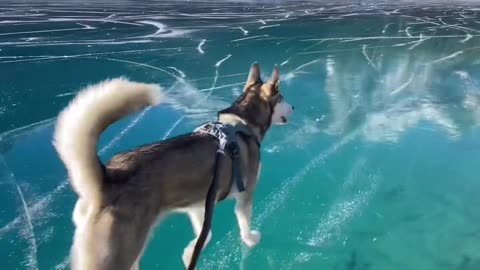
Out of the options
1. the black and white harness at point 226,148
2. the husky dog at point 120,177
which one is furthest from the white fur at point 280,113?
the husky dog at point 120,177

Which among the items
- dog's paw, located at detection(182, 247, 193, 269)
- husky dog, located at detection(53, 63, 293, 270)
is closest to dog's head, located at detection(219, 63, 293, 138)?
husky dog, located at detection(53, 63, 293, 270)

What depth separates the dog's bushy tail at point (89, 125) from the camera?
2.48m

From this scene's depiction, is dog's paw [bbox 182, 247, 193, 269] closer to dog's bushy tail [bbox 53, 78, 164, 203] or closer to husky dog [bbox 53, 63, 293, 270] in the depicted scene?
husky dog [bbox 53, 63, 293, 270]

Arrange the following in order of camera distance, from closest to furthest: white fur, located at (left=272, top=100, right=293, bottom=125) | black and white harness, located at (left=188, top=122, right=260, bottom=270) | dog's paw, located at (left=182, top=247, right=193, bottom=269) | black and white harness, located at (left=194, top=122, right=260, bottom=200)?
black and white harness, located at (left=188, top=122, right=260, bottom=270)
black and white harness, located at (left=194, top=122, right=260, bottom=200)
dog's paw, located at (left=182, top=247, right=193, bottom=269)
white fur, located at (left=272, top=100, right=293, bottom=125)

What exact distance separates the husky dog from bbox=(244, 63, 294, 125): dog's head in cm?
141

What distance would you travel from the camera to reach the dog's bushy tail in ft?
8.13

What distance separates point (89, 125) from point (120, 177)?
40 cm

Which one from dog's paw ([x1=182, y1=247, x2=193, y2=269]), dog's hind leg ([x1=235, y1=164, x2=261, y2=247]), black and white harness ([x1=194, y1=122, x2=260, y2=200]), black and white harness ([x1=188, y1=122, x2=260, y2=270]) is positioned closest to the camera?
black and white harness ([x1=188, y1=122, x2=260, y2=270])

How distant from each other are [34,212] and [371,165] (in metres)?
3.85

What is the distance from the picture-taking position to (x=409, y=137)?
635 centimetres

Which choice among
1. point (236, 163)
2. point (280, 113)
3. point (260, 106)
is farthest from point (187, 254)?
point (280, 113)

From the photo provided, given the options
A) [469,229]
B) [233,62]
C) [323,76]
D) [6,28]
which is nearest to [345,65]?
[323,76]

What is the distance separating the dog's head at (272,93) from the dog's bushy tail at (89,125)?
2065 millimetres

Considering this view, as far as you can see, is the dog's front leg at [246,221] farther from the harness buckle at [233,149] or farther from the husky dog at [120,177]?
the husky dog at [120,177]
